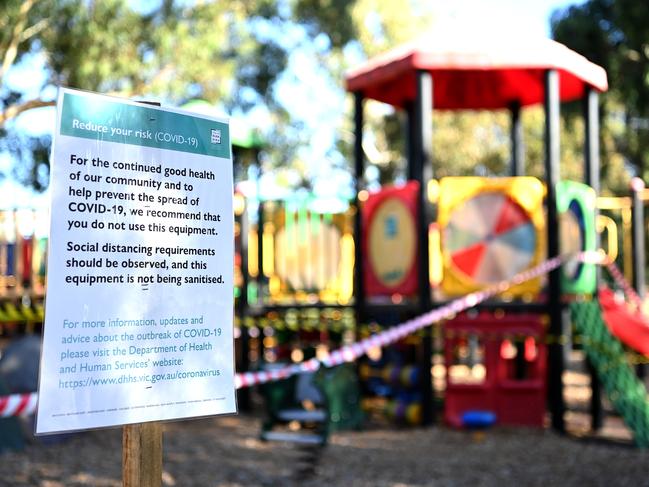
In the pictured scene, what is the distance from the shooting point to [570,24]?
1962cm

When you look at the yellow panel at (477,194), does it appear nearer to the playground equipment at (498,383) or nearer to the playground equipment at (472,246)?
the playground equipment at (472,246)

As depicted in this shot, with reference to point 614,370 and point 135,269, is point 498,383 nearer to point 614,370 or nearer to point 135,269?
point 614,370

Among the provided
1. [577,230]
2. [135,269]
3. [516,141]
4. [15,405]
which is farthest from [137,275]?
[516,141]

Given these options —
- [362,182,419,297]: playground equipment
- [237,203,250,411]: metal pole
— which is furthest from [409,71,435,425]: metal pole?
[237,203,250,411]: metal pole

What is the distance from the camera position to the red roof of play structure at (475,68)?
28.1 feet

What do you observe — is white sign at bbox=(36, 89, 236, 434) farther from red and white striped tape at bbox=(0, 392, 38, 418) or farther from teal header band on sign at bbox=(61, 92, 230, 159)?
red and white striped tape at bbox=(0, 392, 38, 418)

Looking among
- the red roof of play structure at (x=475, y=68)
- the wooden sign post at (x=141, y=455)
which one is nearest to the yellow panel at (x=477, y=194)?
the red roof of play structure at (x=475, y=68)

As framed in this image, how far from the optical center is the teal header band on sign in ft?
8.70

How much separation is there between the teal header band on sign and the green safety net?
556 cm

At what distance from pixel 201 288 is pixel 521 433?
581cm

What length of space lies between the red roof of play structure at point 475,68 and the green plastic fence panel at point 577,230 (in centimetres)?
128

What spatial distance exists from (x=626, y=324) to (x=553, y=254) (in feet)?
3.16

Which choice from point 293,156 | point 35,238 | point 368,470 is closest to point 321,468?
point 368,470

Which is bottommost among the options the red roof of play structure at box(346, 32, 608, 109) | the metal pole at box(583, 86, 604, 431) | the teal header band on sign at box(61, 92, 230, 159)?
the teal header band on sign at box(61, 92, 230, 159)
